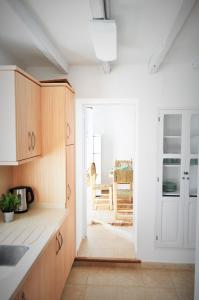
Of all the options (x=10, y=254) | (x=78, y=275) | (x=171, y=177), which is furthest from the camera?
(x=171, y=177)

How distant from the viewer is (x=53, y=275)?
6.61ft

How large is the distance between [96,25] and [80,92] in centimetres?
143

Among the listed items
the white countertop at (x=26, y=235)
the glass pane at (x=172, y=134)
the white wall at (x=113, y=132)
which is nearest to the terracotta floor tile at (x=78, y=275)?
the white countertop at (x=26, y=235)

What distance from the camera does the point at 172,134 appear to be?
3047 mm

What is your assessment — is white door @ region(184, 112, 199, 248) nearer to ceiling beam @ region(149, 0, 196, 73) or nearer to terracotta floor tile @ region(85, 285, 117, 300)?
ceiling beam @ region(149, 0, 196, 73)

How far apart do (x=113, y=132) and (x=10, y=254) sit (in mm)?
4878

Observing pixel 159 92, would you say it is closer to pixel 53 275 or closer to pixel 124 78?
pixel 124 78

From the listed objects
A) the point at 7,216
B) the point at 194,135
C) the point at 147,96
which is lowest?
the point at 7,216

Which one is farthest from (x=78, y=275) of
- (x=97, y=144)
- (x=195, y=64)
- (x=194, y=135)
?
(x=97, y=144)

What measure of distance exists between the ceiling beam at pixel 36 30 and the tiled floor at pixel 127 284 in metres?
2.58

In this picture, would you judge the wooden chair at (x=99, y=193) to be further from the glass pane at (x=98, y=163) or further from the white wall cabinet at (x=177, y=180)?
the white wall cabinet at (x=177, y=180)

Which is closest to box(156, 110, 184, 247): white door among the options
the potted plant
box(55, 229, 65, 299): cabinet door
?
box(55, 229, 65, 299): cabinet door

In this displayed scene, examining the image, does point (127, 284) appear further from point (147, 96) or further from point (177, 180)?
point (147, 96)

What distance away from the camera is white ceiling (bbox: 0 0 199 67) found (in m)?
1.60
